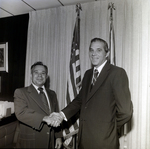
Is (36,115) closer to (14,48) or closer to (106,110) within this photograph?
(106,110)

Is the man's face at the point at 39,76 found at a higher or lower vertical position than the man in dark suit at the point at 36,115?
higher

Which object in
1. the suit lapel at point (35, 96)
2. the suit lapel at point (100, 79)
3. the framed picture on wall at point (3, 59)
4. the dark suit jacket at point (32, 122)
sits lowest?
the dark suit jacket at point (32, 122)

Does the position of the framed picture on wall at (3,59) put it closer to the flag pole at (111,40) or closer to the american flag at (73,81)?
the american flag at (73,81)

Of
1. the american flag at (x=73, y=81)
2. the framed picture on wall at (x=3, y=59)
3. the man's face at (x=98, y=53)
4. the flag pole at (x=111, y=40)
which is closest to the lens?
the man's face at (x=98, y=53)

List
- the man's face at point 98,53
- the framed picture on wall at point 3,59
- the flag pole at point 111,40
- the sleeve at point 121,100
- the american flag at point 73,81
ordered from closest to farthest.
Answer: the sleeve at point 121,100 → the man's face at point 98,53 → the flag pole at point 111,40 → the american flag at point 73,81 → the framed picture on wall at point 3,59

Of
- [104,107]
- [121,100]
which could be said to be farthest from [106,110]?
[121,100]

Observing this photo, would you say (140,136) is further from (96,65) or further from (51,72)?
(51,72)

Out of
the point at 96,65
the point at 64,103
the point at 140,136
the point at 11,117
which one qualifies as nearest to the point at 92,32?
the point at 96,65

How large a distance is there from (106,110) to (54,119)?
0.61 metres

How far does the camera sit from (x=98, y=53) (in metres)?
1.90

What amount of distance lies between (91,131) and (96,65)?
28.6 inches

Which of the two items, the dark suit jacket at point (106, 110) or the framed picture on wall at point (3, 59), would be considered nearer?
the dark suit jacket at point (106, 110)

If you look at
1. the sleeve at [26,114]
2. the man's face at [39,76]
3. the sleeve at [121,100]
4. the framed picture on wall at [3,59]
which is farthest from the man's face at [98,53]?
the framed picture on wall at [3,59]

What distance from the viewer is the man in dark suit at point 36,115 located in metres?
1.92
